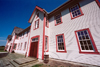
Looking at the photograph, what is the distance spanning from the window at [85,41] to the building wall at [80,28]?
295mm

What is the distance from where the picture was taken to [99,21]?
4387mm

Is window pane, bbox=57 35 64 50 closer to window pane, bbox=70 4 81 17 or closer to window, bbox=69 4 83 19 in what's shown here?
window, bbox=69 4 83 19

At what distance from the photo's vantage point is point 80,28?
17.0 feet

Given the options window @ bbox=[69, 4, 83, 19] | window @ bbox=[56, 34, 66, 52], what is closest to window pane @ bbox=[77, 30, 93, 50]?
window @ bbox=[56, 34, 66, 52]

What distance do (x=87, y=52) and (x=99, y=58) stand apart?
853mm

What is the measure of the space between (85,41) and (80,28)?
5.10ft

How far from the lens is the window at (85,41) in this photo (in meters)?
4.30

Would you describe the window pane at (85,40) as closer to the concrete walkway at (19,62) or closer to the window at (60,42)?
the window at (60,42)

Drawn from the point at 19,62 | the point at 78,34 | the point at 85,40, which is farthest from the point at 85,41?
the point at 19,62

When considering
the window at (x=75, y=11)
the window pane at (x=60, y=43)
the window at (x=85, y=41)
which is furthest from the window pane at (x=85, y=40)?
the window at (x=75, y=11)

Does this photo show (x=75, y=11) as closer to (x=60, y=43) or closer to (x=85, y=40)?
(x=85, y=40)

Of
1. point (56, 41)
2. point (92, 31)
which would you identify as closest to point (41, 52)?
point (56, 41)

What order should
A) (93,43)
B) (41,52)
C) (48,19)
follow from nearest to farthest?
(93,43) < (41,52) < (48,19)

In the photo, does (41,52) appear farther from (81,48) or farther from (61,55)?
(81,48)
